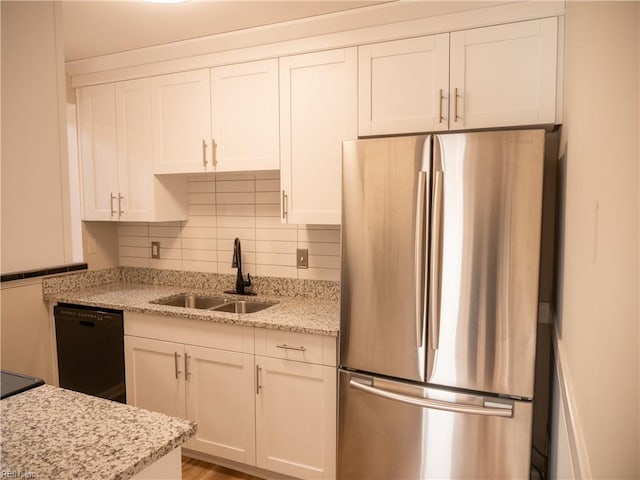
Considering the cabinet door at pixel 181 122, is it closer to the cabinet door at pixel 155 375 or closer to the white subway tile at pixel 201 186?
the white subway tile at pixel 201 186

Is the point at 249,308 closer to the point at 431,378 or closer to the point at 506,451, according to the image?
the point at 431,378

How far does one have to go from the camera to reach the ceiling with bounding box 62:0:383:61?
6.71 feet

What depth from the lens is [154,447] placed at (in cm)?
98

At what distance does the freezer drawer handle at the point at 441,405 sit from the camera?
1669 millimetres

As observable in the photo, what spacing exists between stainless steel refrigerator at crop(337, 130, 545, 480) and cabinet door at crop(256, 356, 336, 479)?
0.68 ft

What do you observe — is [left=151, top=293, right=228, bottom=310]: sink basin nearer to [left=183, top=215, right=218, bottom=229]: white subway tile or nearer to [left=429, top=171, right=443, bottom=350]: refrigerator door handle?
[left=183, top=215, right=218, bottom=229]: white subway tile

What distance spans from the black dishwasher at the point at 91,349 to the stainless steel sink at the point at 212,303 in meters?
0.32

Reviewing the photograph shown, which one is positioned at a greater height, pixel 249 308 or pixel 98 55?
pixel 98 55

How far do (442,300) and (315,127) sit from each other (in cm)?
113

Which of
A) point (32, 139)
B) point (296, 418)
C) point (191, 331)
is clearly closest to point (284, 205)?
point (191, 331)

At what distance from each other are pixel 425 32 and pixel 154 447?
1.97 meters

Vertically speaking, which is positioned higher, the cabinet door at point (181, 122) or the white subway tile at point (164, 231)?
the cabinet door at point (181, 122)

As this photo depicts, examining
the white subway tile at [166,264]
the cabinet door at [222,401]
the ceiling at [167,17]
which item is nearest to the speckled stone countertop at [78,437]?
the cabinet door at [222,401]

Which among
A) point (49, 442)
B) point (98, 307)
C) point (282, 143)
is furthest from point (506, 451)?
point (98, 307)
